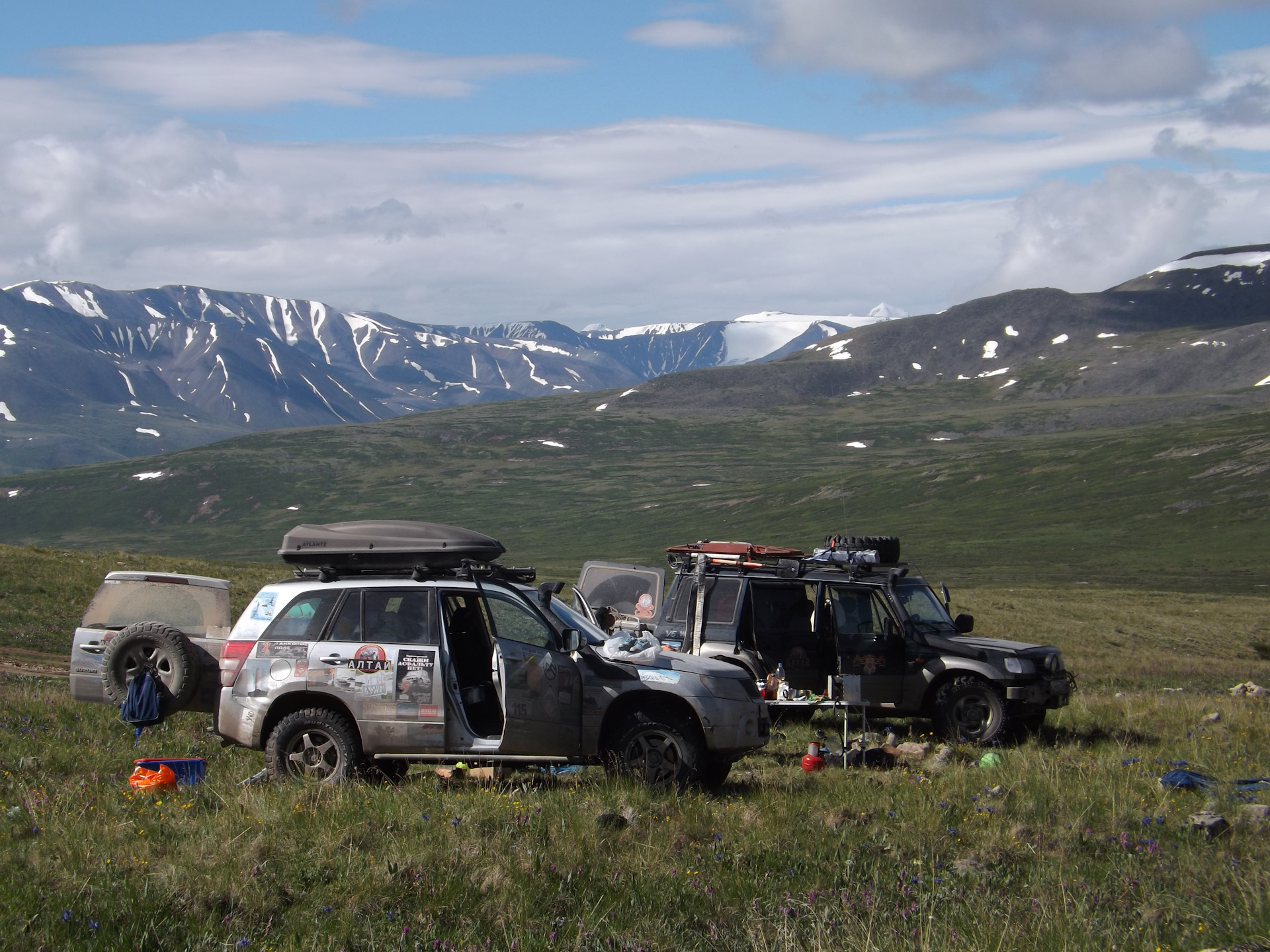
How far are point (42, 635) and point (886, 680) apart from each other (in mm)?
17124

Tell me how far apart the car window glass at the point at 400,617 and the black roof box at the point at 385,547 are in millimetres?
342

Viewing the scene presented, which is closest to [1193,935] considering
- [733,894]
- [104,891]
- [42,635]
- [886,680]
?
[733,894]

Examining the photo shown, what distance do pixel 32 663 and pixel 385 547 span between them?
12.9 m

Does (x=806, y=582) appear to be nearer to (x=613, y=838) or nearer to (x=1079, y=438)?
(x=613, y=838)

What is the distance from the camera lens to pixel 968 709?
13.8 meters

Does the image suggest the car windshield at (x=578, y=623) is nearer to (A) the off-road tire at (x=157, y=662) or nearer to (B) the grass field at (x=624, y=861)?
(B) the grass field at (x=624, y=861)

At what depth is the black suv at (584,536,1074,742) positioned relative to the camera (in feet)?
44.8

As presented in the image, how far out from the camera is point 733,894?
6387mm

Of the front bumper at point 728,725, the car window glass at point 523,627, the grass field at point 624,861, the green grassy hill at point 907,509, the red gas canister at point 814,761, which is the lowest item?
the red gas canister at point 814,761

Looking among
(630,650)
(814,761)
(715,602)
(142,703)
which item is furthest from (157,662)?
(715,602)

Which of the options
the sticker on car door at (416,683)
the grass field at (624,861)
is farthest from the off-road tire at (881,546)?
the sticker on car door at (416,683)

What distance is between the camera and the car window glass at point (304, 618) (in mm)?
9719

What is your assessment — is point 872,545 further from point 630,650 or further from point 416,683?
point 416,683

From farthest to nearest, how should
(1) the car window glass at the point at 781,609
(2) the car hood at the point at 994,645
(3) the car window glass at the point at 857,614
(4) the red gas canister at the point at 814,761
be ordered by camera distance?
(1) the car window glass at the point at 781,609 → (3) the car window glass at the point at 857,614 → (2) the car hood at the point at 994,645 → (4) the red gas canister at the point at 814,761
